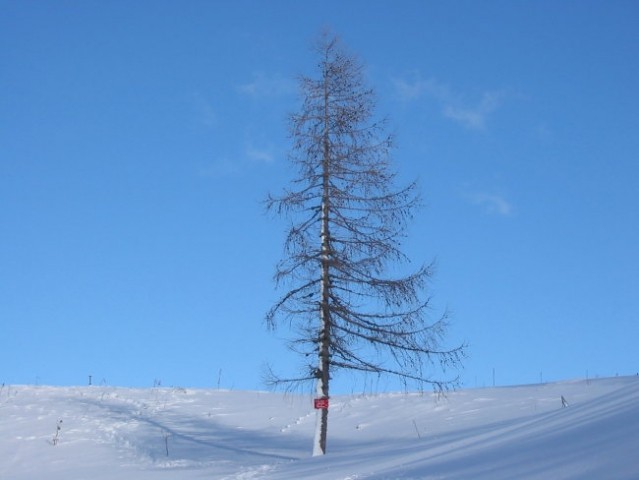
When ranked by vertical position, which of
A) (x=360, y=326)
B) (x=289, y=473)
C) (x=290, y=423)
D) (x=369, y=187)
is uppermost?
(x=369, y=187)

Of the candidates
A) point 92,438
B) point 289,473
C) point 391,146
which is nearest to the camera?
point 289,473

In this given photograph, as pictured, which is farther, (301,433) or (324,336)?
(301,433)

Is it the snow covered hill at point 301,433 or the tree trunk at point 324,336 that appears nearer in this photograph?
the snow covered hill at point 301,433

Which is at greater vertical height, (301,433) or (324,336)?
(324,336)

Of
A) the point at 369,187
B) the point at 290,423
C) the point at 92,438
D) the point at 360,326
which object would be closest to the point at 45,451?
the point at 92,438

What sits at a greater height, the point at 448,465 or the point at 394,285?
the point at 394,285

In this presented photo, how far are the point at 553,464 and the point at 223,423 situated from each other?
13803 millimetres

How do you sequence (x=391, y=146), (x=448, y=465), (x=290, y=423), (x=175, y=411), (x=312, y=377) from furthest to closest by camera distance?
(x=175, y=411) → (x=290, y=423) → (x=391, y=146) → (x=312, y=377) → (x=448, y=465)

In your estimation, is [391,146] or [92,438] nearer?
[391,146]

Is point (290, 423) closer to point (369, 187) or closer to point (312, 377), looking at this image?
point (312, 377)

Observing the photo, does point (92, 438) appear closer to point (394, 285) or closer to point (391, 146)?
point (394, 285)

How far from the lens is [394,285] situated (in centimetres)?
1426

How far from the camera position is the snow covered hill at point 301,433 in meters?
6.65

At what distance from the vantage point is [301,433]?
17375 millimetres
